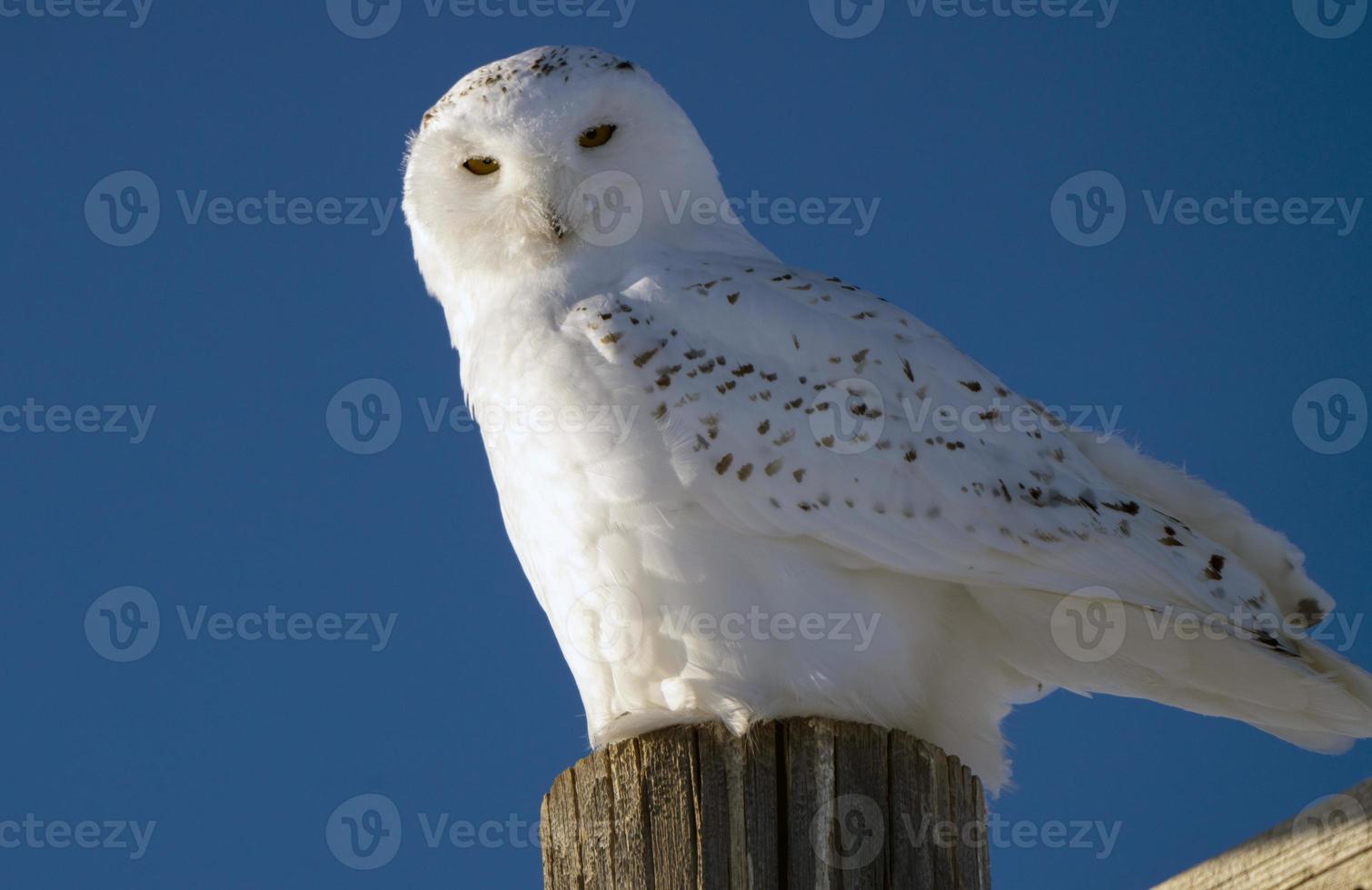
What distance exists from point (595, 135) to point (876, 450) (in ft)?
5.20

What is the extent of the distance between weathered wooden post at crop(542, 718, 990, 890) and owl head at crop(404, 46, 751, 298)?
2058 millimetres

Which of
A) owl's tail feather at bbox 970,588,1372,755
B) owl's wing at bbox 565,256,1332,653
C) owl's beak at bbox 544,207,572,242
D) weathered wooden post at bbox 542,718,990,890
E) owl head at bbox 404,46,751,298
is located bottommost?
weathered wooden post at bbox 542,718,990,890

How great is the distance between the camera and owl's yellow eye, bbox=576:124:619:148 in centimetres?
512

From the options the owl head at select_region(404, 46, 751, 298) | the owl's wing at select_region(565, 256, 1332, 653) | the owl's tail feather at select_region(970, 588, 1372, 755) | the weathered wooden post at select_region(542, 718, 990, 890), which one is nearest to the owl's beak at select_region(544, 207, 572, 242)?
the owl head at select_region(404, 46, 751, 298)

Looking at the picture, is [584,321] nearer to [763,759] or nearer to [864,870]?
[763,759]

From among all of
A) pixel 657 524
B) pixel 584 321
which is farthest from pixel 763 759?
pixel 584 321

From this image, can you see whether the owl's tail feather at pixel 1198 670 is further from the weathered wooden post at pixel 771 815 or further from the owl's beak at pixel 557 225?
the owl's beak at pixel 557 225

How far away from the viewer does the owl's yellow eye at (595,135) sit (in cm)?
512

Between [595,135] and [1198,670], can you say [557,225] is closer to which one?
[595,135]

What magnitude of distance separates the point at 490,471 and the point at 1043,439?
1.65 m

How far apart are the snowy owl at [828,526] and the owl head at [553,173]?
3cm

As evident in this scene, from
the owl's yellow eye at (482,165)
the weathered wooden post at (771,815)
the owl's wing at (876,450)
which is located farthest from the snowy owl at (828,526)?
the weathered wooden post at (771,815)

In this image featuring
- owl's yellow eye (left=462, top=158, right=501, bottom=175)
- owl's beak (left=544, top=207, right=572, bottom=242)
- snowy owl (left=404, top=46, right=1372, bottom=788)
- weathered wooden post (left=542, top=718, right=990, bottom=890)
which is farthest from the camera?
owl's yellow eye (left=462, top=158, right=501, bottom=175)

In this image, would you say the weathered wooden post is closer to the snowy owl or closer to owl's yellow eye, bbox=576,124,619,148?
the snowy owl
